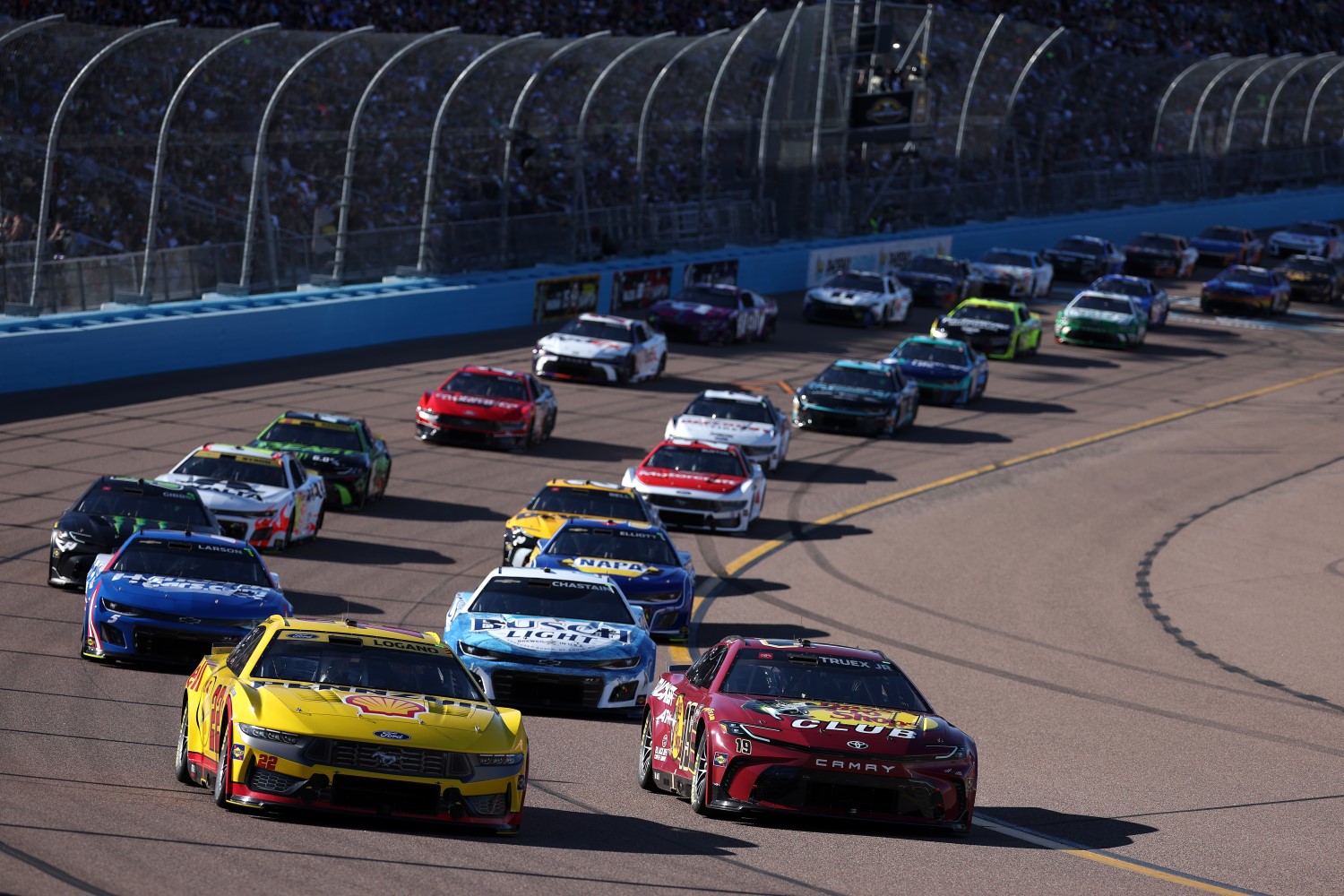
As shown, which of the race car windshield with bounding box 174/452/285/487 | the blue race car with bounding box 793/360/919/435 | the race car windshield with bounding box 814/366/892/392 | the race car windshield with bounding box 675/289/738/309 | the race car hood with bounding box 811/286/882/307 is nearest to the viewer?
the race car windshield with bounding box 174/452/285/487

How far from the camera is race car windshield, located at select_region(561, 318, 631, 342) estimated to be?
3519 cm

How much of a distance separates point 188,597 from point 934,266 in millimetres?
35593

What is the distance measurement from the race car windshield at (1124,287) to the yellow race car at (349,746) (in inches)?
1473

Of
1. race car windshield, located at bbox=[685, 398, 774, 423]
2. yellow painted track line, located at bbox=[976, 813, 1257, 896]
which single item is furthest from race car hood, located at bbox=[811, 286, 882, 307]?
yellow painted track line, located at bbox=[976, 813, 1257, 896]

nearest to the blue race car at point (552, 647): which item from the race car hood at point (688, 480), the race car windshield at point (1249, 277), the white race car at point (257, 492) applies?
the white race car at point (257, 492)

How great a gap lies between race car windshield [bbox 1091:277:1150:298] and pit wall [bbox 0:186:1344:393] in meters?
7.13

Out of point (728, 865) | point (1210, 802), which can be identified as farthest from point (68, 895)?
point (1210, 802)

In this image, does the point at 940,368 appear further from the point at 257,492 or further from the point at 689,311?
the point at 257,492

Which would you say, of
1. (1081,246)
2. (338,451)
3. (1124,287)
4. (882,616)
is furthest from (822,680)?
(1081,246)

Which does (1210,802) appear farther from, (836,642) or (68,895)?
(68,895)

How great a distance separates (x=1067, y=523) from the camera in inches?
1044

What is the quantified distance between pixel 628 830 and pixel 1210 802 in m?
4.35

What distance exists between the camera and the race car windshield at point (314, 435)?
2391 centimetres

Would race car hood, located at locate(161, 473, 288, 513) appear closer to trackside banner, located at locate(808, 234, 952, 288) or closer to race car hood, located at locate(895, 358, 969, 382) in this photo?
race car hood, located at locate(895, 358, 969, 382)
